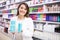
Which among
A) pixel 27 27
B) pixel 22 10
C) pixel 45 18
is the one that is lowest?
pixel 27 27

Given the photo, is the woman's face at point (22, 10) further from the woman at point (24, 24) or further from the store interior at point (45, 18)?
the store interior at point (45, 18)

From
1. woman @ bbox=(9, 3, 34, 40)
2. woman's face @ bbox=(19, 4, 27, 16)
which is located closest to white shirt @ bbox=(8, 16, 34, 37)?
woman @ bbox=(9, 3, 34, 40)

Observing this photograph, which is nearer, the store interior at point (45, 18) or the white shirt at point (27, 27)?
the store interior at point (45, 18)

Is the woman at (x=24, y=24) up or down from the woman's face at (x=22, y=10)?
down

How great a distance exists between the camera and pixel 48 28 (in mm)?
2486

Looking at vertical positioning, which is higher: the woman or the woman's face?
the woman's face

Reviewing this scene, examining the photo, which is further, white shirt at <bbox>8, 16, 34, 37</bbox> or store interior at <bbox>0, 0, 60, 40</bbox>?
white shirt at <bbox>8, 16, 34, 37</bbox>

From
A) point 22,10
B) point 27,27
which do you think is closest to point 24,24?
point 27,27

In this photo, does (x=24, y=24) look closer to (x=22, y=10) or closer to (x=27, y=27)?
(x=27, y=27)

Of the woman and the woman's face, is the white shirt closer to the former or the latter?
the woman

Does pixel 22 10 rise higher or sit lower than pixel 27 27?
higher

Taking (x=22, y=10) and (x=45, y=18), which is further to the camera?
(x=22, y=10)

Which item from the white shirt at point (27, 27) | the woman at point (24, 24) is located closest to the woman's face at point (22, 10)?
the woman at point (24, 24)

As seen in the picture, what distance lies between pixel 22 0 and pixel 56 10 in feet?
2.91
